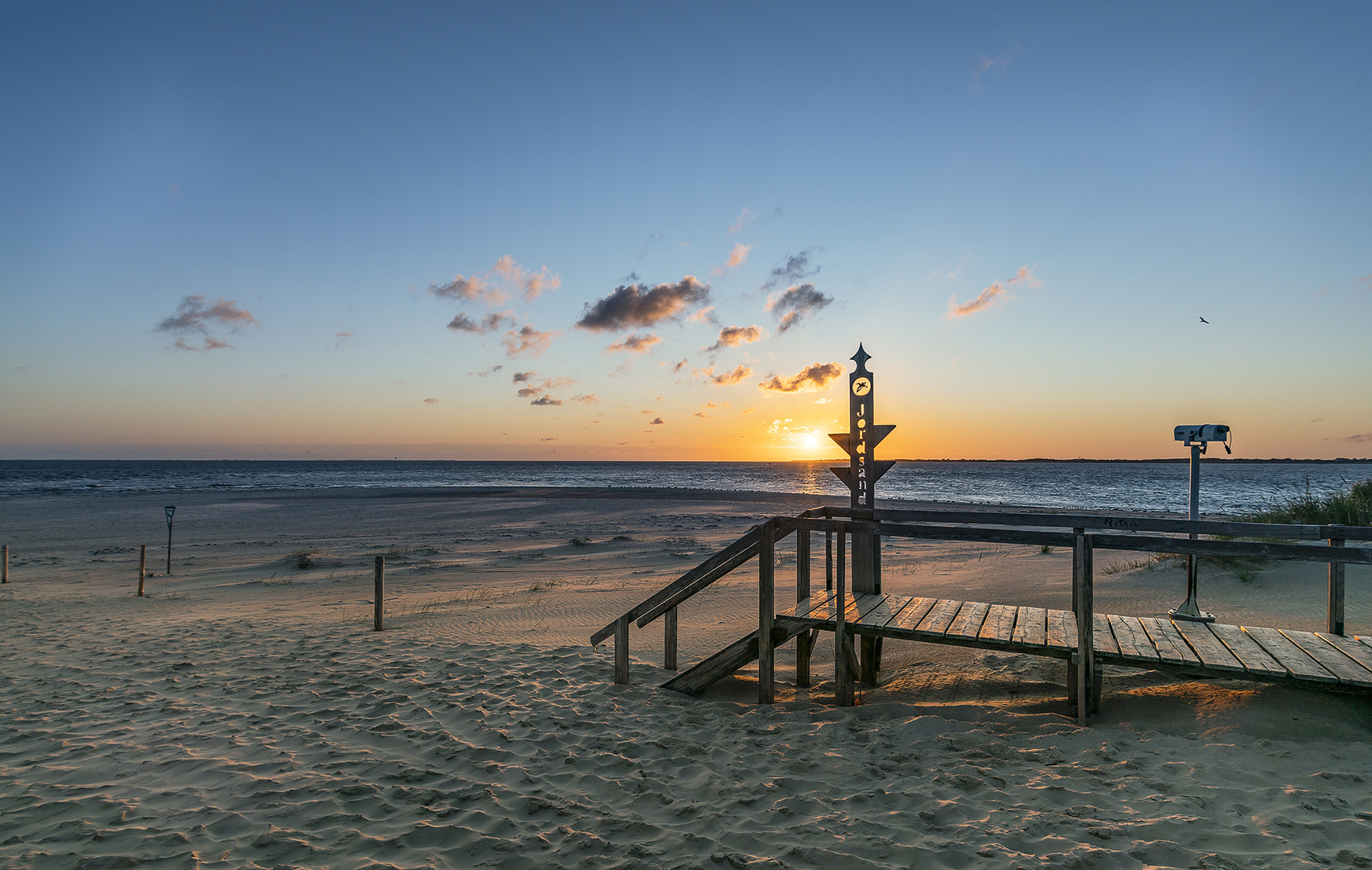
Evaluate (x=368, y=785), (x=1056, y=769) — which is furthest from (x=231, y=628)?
(x=1056, y=769)

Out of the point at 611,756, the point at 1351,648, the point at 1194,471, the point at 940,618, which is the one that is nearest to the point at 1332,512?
the point at 1194,471

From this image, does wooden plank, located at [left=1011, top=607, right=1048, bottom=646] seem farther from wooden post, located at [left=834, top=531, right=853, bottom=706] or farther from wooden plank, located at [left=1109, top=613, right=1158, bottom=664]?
wooden post, located at [left=834, top=531, right=853, bottom=706]

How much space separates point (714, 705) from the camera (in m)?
6.30

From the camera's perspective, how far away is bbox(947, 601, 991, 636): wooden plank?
6.09 metres

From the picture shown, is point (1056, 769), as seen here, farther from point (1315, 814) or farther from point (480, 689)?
point (480, 689)

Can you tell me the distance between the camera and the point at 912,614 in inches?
267

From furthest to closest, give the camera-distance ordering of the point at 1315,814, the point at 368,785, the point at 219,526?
1. the point at 219,526
2. the point at 368,785
3. the point at 1315,814

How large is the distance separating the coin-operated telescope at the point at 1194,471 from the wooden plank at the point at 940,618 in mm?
2703

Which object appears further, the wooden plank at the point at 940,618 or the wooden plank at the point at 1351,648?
the wooden plank at the point at 940,618

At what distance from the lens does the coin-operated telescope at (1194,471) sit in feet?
24.9

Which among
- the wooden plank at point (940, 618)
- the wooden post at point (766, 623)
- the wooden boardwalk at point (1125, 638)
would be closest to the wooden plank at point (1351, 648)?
the wooden boardwalk at point (1125, 638)

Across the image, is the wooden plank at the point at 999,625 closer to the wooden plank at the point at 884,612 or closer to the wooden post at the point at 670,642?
the wooden plank at the point at 884,612

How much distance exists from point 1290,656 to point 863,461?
416cm

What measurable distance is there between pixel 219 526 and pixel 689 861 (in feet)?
102
